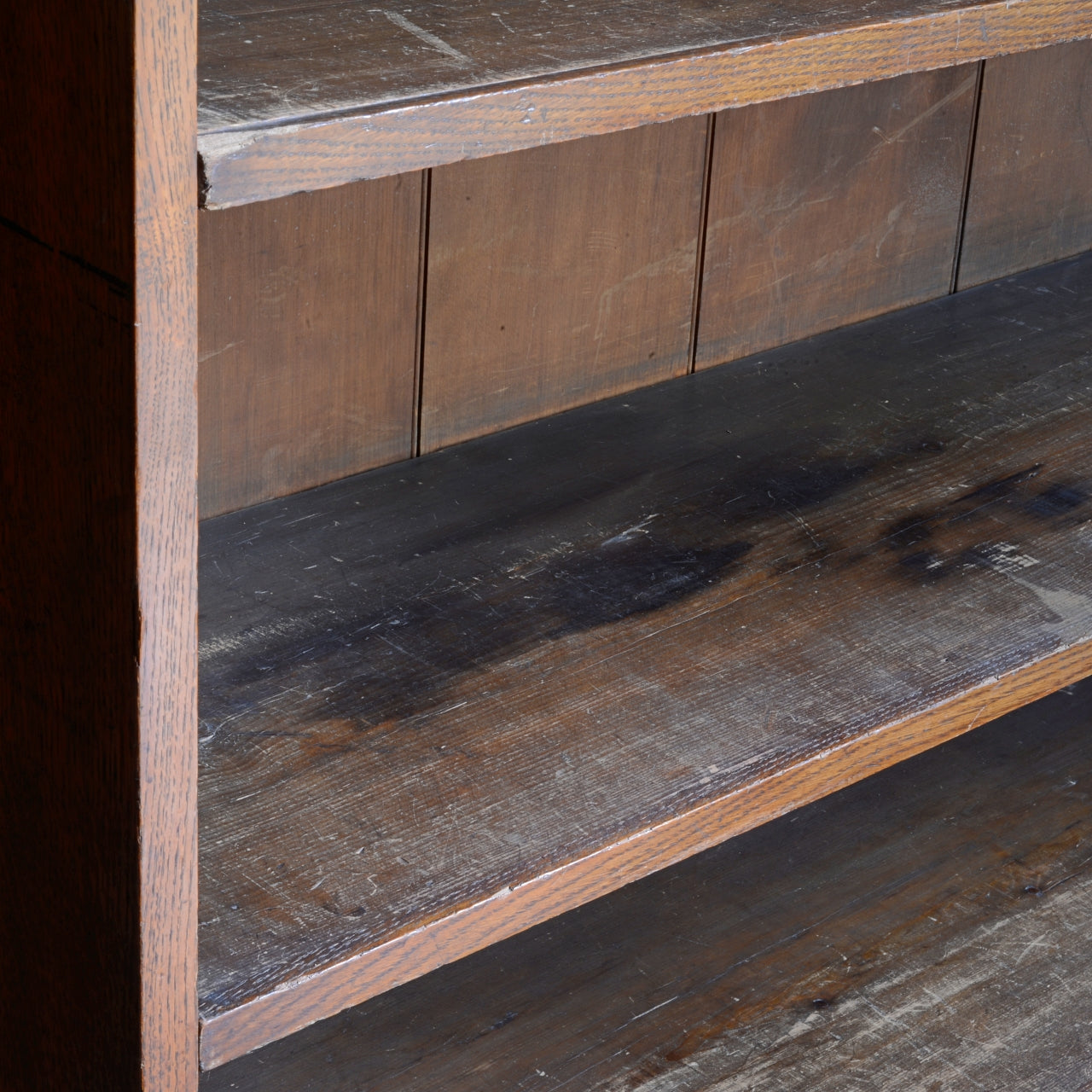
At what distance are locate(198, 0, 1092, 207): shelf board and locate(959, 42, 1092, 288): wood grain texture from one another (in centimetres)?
62

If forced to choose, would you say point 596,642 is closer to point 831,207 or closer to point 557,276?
point 557,276

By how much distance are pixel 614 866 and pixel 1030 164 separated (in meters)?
0.87

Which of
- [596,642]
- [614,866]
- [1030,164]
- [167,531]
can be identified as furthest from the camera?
[1030,164]

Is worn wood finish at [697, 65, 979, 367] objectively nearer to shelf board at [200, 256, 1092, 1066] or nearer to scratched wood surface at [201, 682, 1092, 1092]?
shelf board at [200, 256, 1092, 1066]

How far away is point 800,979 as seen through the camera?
39.8 inches

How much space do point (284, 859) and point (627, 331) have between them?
1.83ft

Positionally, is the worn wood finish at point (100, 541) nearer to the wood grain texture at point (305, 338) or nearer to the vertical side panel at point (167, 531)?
the vertical side panel at point (167, 531)

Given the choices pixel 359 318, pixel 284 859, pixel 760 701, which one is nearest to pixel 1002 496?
pixel 760 701

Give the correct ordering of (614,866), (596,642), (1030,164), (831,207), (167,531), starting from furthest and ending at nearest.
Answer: (1030,164)
(831,207)
(596,642)
(614,866)
(167,531)

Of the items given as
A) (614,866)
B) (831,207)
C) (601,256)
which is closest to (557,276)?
(601,256)

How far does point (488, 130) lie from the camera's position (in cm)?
53

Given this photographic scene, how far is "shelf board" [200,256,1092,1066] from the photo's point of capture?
669mm

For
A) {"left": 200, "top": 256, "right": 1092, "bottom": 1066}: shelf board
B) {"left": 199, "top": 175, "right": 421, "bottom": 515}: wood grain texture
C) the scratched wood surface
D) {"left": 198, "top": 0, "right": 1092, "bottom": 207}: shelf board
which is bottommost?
the scratched wood surface

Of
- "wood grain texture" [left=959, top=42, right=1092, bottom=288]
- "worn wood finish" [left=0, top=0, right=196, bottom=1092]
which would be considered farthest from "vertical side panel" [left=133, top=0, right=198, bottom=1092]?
"wood grain texture" [left=959, top=42, right=1092, bottom=288]
